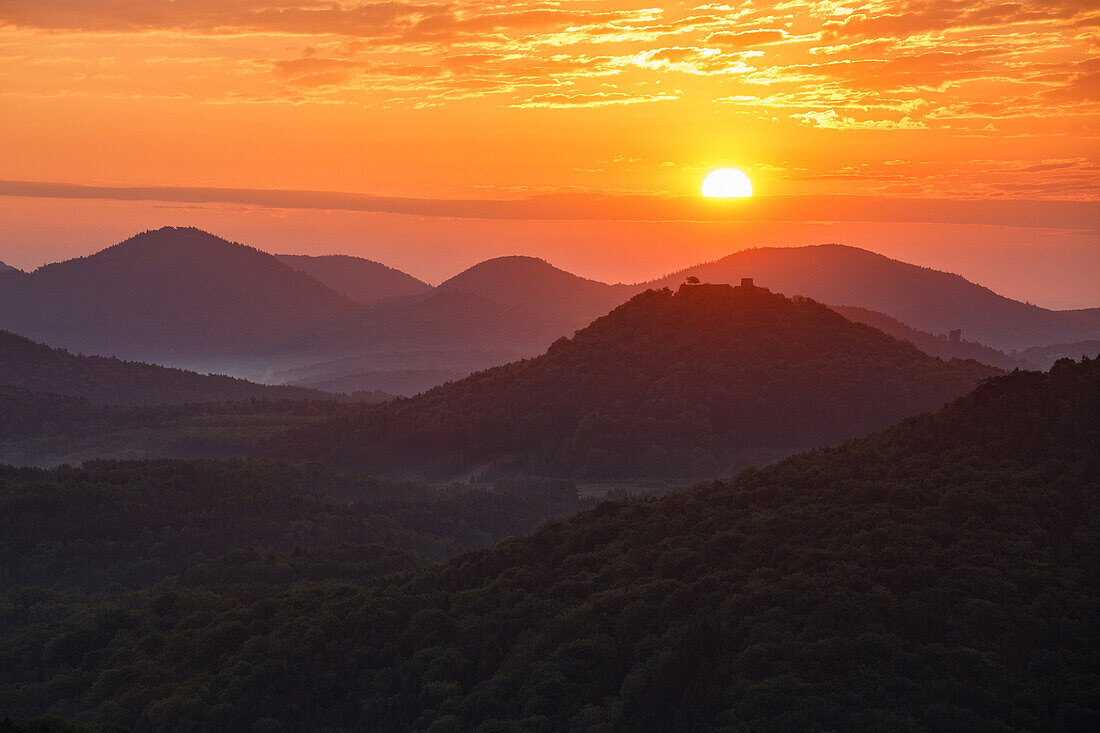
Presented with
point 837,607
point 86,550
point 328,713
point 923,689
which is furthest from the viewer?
point 86,550

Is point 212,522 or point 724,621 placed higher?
point 724,621

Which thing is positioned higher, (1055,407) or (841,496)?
(1055,407)

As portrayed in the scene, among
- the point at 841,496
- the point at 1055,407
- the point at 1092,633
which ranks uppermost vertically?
the point at 1055,407

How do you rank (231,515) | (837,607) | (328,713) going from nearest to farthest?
(837,607) → (328,713) → (231,515)

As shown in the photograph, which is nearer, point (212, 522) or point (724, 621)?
point (724, 621)

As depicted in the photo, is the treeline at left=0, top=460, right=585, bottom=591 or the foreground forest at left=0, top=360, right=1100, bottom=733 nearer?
the foreground forest at left=0, top=360, right=1100, bottom=733

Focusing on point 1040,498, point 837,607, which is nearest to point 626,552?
point 837,607

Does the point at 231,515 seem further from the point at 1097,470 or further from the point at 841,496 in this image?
the point at 1097,470

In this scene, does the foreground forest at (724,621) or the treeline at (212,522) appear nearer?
the foreground forest at (724,621)
